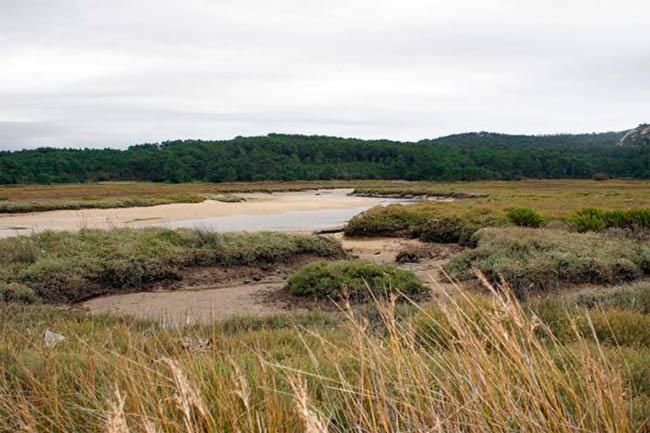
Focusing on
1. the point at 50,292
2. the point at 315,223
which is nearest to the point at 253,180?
the point at 315,223

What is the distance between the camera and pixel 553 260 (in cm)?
1533

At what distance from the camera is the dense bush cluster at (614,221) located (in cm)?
2286

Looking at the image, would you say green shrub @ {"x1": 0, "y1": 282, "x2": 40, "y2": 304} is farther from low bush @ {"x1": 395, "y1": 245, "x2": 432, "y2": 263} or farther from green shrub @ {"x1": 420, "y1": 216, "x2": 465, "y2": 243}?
green shrub @ {"x1": 420, "y1": 216, "x2": 465, "y2": 243}

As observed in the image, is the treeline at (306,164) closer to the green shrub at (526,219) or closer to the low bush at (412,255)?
the green shrub at (526,219)

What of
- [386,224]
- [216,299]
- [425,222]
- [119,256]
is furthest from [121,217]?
[216,299]

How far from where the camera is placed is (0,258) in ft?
53.5

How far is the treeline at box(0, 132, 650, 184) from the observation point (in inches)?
4736

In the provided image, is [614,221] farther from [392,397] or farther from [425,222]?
[392,397]

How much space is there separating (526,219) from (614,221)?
3.40 meters

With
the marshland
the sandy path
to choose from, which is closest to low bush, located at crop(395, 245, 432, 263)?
the marshland

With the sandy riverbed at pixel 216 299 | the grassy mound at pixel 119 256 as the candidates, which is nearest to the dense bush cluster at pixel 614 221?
the sandy riverbed at pixel 216 299

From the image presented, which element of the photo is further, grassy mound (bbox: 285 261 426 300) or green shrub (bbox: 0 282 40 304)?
grassy mound (bbox: 285 261 426 300)

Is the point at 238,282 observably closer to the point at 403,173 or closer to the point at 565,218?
the point at 565,218

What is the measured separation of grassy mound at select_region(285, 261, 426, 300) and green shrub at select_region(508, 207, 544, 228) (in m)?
12.2
